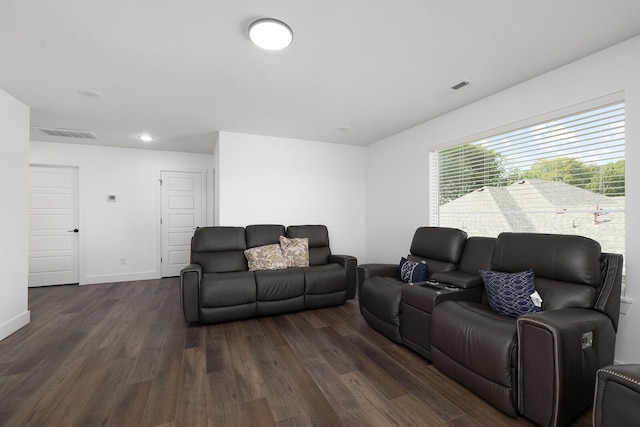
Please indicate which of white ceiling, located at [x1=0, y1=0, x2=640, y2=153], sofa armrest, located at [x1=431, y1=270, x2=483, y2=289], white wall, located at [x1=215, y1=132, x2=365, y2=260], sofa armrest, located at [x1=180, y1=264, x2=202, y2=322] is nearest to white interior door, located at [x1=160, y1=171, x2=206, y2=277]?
white wall, located at [x1=215, y1=132, x2=365, y2=260]

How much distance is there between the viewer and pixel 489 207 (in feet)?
9.55

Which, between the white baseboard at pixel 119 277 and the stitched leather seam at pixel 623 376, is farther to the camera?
the white baseboard at pixel 119 277

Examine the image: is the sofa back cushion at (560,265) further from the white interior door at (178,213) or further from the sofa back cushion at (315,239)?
the white interior door at (178,213)

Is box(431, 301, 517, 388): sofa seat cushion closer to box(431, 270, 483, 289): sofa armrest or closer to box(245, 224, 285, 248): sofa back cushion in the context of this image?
box(431, 270, 483, 289): sofa armrest

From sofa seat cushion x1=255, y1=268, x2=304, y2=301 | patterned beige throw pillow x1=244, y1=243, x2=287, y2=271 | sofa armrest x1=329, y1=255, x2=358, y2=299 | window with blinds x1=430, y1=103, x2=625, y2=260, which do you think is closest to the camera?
window with blinds x1=430, y1=103, x2=625, y2=260

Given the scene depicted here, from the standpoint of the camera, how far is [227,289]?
2.94 m

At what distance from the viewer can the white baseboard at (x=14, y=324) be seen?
260 centimetres

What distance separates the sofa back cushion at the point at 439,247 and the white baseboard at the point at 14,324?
4.24 meters

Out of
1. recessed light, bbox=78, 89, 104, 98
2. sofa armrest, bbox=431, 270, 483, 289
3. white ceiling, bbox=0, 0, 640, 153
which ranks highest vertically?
white ceiling, bbox=0, 0, 640, 153

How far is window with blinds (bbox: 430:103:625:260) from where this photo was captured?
204 centimetres

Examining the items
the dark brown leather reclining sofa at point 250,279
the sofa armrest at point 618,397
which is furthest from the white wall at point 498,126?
the sofa armrest at point 618,397

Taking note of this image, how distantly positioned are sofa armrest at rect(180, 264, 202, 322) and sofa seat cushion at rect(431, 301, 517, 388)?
7.71ft

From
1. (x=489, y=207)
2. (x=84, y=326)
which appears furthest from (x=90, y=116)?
(x=489, y=207)

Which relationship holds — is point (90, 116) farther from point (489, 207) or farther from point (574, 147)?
point (574, 147)
